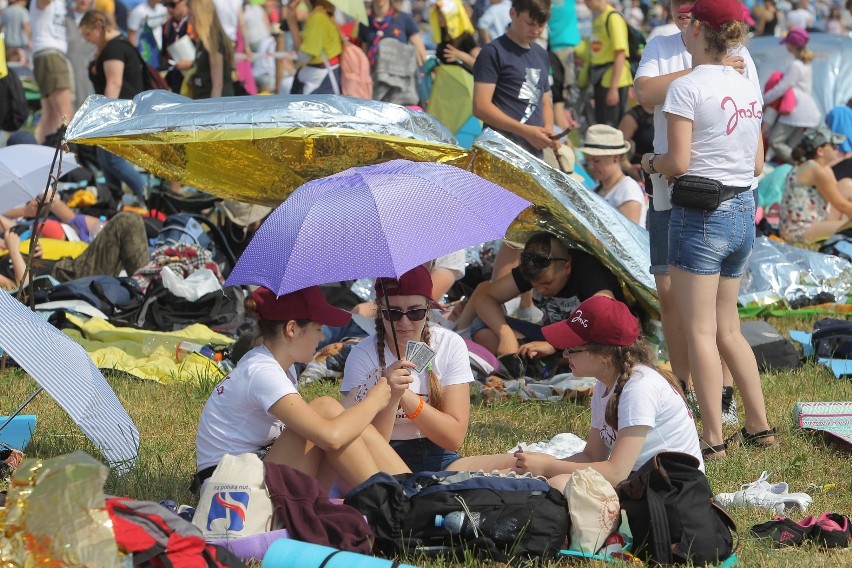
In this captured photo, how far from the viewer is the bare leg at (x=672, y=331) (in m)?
5.58

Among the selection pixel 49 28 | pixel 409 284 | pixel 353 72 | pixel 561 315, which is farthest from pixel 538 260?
pixel 49 28

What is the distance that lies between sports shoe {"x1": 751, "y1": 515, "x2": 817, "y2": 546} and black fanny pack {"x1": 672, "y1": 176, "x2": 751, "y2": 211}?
133 centimetres

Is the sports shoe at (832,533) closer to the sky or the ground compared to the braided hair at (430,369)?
closer to the ground

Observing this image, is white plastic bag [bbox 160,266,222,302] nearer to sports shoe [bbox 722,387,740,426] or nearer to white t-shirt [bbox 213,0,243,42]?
sports shoe [bbox 722,387,740,426]

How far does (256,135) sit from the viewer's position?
5.52 metres

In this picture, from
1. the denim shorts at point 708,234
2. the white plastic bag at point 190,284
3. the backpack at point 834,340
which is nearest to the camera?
the denim shorts at point 708,234

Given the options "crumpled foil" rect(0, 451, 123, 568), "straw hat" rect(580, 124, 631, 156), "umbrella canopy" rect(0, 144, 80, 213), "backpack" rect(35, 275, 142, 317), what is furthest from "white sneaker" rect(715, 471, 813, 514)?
"backpack" rect(35, 275, 142, 317)

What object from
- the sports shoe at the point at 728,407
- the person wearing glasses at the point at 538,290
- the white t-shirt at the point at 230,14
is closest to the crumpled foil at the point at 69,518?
the sports shoe at the point at 728,407

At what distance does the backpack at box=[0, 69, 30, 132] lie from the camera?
1219cm

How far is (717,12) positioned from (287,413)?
2.27 meters

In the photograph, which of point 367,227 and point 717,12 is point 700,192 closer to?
point 717,12

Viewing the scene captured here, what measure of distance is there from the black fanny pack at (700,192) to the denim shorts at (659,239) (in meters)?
0.43

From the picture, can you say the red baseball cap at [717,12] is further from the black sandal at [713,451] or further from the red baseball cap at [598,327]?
the black sandal at [713,451]

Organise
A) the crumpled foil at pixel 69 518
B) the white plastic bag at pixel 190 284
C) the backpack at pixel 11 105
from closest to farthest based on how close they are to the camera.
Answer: the crumpled foil at pixel 69 518 → the white plastic bag at pixel 190 284 → the backpack at pixel 11 105
